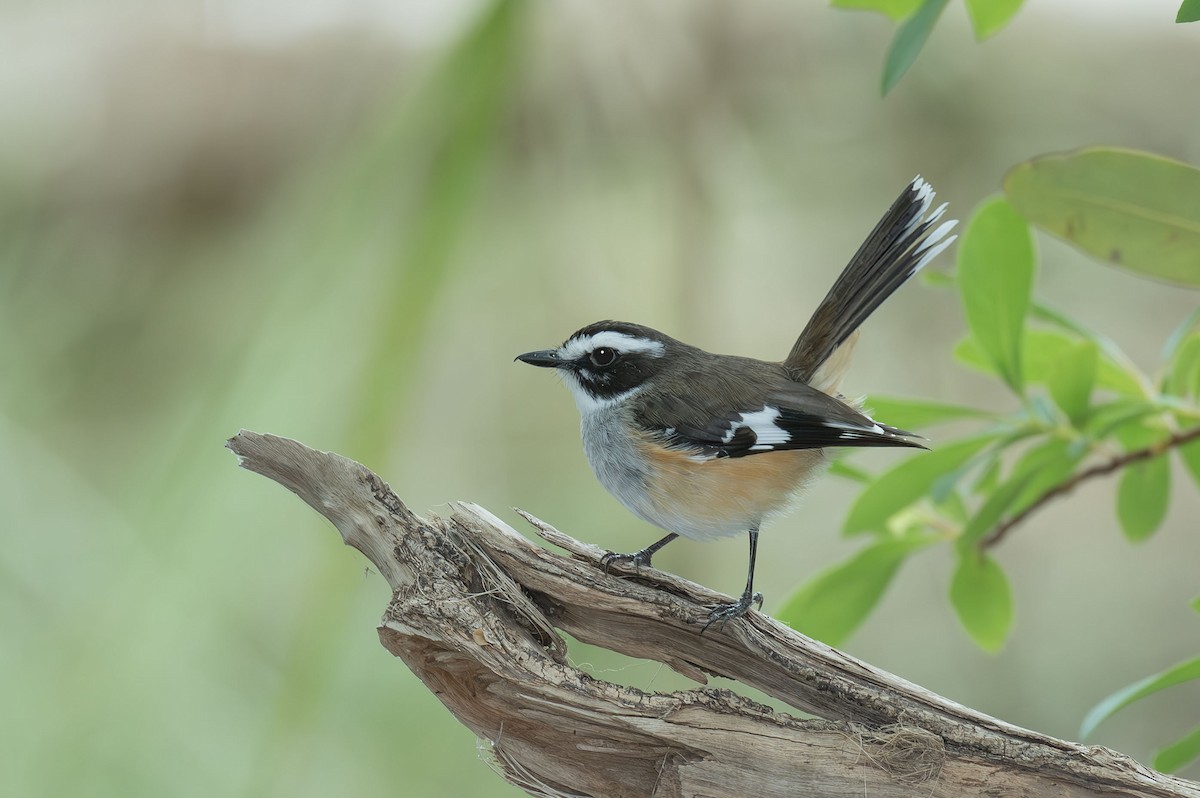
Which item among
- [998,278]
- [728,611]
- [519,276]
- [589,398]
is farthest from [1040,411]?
[519,276]

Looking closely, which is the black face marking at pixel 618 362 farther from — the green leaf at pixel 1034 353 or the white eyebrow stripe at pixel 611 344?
the green leaf at pixel 1034 353

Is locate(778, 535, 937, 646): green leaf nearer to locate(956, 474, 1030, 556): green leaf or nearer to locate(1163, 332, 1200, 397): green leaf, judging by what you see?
locate(956, 474, 1030, 556): green leaf

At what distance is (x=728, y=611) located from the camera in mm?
949

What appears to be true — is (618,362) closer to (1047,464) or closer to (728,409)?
(728,409)

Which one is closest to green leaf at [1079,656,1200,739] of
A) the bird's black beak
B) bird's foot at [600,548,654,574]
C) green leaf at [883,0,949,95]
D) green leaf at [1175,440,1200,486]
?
green leaf at [1175,440,1200,486]

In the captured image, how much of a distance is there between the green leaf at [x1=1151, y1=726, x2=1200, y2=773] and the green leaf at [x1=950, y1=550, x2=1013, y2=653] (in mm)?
232

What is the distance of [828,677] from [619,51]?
1.64 metres

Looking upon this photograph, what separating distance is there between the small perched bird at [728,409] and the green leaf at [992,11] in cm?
27

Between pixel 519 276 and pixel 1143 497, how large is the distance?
60.7 inches

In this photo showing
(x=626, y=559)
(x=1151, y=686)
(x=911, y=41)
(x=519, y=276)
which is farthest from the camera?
(x=519, y=276)

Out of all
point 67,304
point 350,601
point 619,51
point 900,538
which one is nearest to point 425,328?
point 350,601

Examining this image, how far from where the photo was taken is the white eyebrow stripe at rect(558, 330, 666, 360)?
1.25 meters

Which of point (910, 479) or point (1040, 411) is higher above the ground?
point (1040, 411)

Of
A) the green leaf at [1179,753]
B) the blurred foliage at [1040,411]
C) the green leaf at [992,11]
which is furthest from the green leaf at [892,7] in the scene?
the green leaf at [1179,753]
